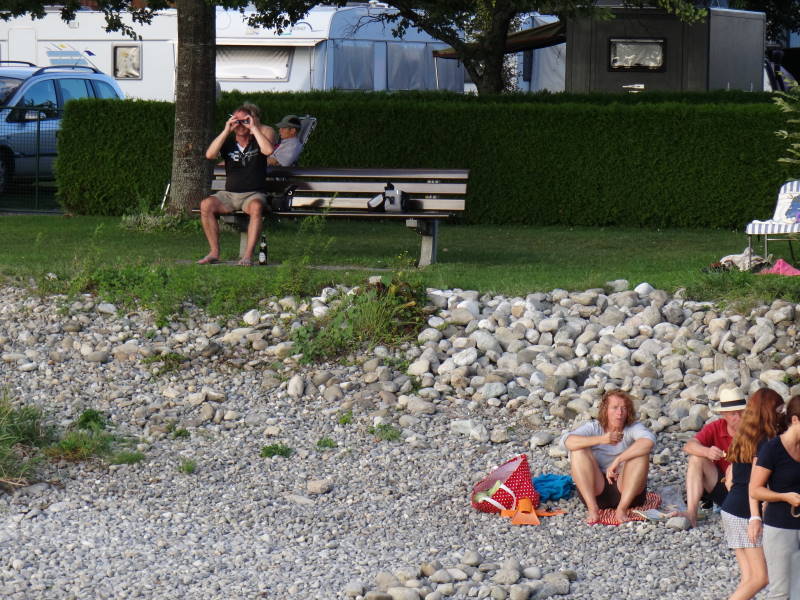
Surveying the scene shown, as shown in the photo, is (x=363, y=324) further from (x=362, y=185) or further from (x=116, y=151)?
(x=116, y=151)

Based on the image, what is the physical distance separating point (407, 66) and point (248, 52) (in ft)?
9.47

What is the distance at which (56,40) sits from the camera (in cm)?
2336

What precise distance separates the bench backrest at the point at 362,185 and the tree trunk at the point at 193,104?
2148mm

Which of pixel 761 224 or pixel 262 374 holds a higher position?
pixel 761 224

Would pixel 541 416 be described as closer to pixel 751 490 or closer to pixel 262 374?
pixel 262 374

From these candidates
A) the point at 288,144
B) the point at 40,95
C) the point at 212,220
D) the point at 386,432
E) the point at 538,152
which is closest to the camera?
the point at 386,432

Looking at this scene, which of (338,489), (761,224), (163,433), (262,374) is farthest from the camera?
(761,224)

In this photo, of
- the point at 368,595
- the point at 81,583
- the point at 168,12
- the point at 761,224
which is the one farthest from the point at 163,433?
the point at 168,12

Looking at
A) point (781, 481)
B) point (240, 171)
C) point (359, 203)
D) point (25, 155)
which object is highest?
point (25, 155)

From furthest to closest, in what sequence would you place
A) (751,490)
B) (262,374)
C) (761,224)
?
(761,224)
(262,374)
(751,490)

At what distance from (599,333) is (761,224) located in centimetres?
259

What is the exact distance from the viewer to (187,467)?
6742 millimetres

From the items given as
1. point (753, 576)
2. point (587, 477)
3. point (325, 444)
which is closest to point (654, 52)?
point (325, 444)

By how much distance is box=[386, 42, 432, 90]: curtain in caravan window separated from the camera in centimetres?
2322
